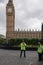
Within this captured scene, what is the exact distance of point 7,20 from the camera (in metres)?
90.0

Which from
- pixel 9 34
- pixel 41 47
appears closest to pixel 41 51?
pixel 41 47

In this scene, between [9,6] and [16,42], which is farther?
[9,6]

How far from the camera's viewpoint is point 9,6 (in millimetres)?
90875

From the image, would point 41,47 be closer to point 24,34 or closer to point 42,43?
point 42,43

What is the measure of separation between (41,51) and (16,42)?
39.9 meters

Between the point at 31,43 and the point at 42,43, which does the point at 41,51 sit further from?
the point at 31,43

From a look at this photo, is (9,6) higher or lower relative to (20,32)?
higher

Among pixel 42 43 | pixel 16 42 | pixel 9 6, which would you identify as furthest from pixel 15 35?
pixel 42 43

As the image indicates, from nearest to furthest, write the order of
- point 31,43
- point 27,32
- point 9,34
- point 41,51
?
point 41,51 < point 31,43 < point 9,34 < point 27,32

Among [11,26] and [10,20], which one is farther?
[10,20]

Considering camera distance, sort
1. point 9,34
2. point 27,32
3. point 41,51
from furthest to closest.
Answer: point 27,32 → point 9,34 → point 41,51

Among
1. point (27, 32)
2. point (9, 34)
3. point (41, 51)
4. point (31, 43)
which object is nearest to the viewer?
point (41, 51)

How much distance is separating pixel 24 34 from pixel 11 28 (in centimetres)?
674

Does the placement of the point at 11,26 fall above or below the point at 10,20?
below
